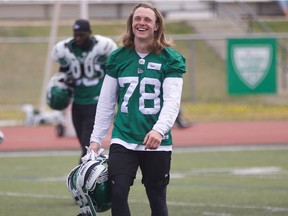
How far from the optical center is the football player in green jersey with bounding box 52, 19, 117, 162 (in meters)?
10.4

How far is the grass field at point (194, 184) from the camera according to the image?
10109 millimetres

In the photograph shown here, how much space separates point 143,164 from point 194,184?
16.5 ft

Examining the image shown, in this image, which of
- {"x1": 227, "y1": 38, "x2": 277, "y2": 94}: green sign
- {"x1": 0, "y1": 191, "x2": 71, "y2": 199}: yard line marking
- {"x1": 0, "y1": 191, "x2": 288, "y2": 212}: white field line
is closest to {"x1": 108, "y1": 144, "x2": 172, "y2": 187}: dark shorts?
{"x1": 0, "y1": 191, "x2": 288, "y2": 212}: white field line

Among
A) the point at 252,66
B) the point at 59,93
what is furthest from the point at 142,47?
the point at 252,66

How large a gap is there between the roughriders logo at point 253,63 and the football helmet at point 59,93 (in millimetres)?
12897

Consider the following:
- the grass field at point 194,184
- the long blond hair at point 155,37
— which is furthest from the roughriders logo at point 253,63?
the long blond hair at point 155,37

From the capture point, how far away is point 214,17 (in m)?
32.8

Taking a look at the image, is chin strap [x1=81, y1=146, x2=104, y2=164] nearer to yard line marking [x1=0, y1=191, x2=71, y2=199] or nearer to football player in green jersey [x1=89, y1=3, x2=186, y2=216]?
football player in green jersey [x1=89, y1=3, x2=186, y2=216]

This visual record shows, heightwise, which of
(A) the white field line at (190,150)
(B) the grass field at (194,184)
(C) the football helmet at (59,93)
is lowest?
(A) the white field line at (190,150)

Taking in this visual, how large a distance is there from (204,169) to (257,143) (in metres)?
4.05

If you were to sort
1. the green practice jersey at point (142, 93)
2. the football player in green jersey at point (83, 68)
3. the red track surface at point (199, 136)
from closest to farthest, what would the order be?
1. the green practice jersey at point (142, 93)
2. the football player in green jersey at point (83, 68)
3. the red track surface at point (199, 136)

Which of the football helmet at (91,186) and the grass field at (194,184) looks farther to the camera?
the grass field at (194,184)

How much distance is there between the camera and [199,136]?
1941cm

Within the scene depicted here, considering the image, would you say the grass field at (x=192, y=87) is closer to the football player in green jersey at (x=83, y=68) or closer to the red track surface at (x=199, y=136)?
the red track surface at (x=199, y=136)
